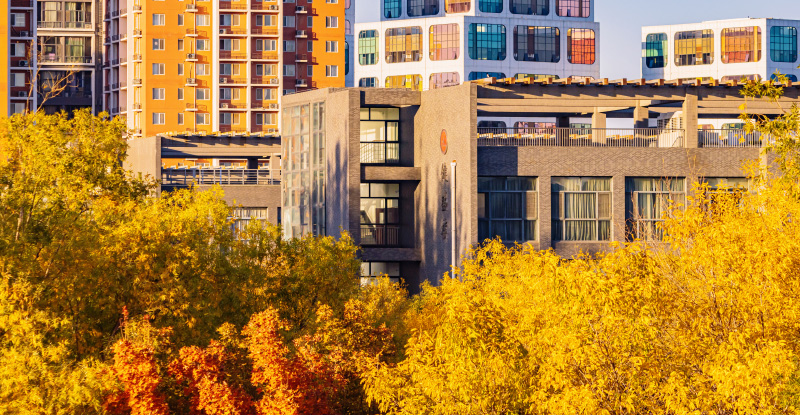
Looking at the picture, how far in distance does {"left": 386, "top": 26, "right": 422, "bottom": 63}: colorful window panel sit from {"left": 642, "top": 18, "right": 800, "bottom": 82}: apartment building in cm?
2817

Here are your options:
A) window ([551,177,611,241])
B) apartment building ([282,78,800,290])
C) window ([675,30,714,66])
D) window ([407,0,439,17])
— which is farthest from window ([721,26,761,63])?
window ([551,177,611,241])

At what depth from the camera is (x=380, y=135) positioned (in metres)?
61.1

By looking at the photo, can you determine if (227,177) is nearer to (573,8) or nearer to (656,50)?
(573,8)

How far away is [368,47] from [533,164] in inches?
3026

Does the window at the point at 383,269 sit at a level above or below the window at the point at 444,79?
below

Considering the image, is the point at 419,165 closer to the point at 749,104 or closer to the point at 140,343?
the point at 749,104

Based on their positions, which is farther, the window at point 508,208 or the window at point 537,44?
the window at point 537,44

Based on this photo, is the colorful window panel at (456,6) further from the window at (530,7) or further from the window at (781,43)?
the window at (781,43)

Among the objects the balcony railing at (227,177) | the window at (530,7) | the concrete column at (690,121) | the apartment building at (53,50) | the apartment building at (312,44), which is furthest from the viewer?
the apartment building at (312,44)

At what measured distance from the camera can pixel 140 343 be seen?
2589 centimetres

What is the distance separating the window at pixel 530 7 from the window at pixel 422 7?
8567 mm

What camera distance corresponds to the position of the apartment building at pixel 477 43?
12512 cm

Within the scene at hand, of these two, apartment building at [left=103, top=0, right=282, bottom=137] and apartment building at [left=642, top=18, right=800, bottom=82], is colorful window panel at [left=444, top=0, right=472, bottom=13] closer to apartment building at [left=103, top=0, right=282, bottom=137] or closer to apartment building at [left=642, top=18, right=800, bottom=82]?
apartment building at [left=103, top=0, right=282, bottom=137]

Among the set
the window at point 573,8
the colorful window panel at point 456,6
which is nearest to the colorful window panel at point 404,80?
the colorful window panel at point 456,6
